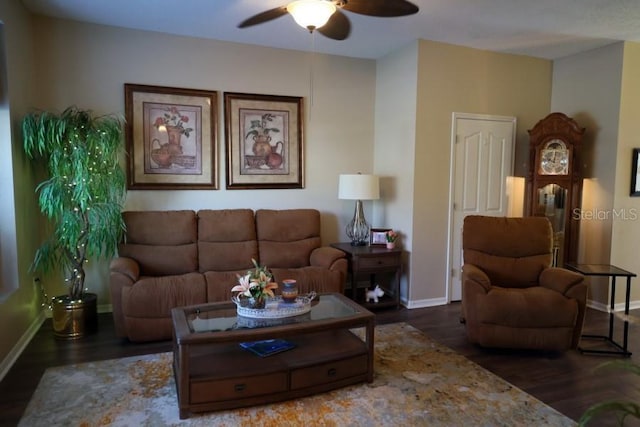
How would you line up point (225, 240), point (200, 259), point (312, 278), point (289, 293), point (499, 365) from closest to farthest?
point (289, 293), point (499, 365), point (312, 278), point (200, 259), point (225, 240)

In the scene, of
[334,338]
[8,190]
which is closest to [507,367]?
[334,338]

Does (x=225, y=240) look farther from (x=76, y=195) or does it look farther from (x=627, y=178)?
(x=627, y=178)

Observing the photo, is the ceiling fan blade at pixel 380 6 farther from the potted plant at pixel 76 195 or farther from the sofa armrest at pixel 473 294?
the potted plant at pixel 76 195

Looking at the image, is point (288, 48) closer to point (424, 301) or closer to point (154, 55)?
point (154, 55)

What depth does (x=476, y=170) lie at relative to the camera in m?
4.52

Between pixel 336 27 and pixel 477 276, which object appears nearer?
pixel 477 276

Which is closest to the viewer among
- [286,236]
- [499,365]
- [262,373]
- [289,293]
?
[262,373]

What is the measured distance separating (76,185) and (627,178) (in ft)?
16.8

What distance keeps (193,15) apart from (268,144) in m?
1.44

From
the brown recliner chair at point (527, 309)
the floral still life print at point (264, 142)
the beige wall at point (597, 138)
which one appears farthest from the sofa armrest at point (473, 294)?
the floral still life print at point (264, 142)

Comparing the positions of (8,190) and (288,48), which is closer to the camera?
(8,190)

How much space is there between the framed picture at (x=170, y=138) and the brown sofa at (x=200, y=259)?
0.38m

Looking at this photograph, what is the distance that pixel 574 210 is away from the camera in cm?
441

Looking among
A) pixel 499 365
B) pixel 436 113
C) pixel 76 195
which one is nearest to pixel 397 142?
pixel 436 113
